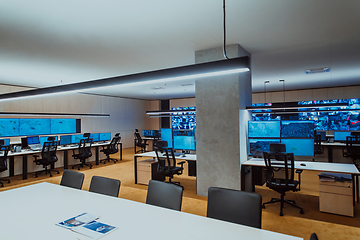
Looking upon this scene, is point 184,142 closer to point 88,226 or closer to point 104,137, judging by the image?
point 88,226

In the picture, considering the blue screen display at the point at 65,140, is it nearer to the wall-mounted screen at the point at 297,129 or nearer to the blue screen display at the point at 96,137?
the blue screen display at the point at 96,137

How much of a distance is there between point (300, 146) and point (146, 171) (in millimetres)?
3547

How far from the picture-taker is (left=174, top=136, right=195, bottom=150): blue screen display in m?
5.84

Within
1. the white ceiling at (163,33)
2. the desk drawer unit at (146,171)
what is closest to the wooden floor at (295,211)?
the desk drawer unit at (146,171)

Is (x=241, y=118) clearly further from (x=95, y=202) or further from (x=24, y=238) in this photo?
(x=24, y=238)

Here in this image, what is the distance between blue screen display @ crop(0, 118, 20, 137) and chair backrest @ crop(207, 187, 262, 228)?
8611 mm

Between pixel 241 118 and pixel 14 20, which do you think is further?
pixel 241 118

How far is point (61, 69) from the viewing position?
19.5ft

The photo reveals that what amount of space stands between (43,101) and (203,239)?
944 cm

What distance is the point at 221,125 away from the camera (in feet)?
14.3

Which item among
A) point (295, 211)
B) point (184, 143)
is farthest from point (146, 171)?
point (295, 211)

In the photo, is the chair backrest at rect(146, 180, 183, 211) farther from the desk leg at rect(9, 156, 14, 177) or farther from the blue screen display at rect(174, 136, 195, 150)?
the desk leg at rect(9, 156, 14, 177)

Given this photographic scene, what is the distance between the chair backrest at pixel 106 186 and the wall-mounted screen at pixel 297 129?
146 inches

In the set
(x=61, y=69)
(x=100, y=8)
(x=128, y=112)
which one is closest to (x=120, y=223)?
(x=100, y=8)
